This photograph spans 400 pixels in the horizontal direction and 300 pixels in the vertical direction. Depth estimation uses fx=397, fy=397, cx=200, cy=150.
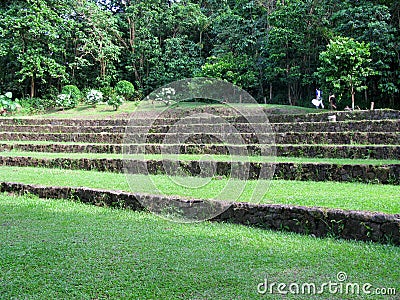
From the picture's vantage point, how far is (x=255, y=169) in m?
7.55

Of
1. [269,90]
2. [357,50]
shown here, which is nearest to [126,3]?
[269,90]

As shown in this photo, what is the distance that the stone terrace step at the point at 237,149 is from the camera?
25.7ft

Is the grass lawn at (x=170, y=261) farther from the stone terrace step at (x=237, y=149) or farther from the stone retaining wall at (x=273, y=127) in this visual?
the stone retaining wall at (x=273, y=127)

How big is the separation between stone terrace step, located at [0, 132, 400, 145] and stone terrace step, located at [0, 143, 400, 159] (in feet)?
2.73

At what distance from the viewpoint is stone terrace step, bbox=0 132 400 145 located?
9.01 meters

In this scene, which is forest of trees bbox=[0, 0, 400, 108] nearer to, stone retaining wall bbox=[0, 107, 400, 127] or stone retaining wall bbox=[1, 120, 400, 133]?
stone retaining wall bbox=[0, 107, 400, 127]

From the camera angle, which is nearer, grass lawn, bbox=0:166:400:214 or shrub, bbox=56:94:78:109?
grass lawn, bbox=0:166:400:214

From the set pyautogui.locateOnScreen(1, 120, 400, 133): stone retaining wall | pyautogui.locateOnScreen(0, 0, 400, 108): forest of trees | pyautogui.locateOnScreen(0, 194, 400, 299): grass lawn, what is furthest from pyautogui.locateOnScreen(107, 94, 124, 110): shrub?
pyautogui.locateOnScreen(0, 194, 400, 299): grass lawn

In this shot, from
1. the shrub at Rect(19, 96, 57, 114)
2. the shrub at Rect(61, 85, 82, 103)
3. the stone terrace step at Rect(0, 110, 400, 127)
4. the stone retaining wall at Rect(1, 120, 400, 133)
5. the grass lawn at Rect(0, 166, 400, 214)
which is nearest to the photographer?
the grass lawn at Rect(0, 166, 400, 214)

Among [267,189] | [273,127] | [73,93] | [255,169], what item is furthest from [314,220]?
[73,93]

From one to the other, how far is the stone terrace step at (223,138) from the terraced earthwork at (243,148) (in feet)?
0.07

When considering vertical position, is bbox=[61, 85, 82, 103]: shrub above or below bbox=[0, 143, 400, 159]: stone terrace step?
above

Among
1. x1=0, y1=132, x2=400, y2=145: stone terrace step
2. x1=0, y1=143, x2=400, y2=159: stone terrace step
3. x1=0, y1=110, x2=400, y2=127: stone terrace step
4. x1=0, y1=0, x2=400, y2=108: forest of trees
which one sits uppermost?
x1=0, y1=0, x2=400, y2=108: forest of trees

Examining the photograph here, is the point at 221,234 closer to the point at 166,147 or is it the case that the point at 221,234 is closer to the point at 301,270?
the point at 301,270
